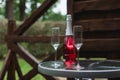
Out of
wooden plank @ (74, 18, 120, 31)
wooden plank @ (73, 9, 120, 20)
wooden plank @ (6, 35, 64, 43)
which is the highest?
wooden plank @ (73, 9, 120, 20)

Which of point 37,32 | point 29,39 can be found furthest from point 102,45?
point 37,32

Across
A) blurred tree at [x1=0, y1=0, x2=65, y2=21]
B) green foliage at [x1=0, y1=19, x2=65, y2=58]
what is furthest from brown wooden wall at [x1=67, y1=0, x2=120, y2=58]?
blurred tree at [x1=0, y1=0, x2=65, y2=21]

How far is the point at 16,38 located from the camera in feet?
15.2

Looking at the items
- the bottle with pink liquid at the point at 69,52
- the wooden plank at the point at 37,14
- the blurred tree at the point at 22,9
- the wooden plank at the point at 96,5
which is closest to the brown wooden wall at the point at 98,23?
the wooden plank at the point at 96,5

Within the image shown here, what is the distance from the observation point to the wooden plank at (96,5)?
3.53 meters

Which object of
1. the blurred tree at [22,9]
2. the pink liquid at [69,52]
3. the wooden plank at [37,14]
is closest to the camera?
the pink liquid at [69,52]

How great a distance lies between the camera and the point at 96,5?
143 inches

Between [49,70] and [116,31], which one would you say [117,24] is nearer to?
[116,31]

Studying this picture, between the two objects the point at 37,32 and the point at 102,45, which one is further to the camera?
the point at 37,32

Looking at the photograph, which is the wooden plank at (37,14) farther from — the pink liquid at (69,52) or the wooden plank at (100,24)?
the pink liquid at (69,52)

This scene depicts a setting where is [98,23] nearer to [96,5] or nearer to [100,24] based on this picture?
[100,24]

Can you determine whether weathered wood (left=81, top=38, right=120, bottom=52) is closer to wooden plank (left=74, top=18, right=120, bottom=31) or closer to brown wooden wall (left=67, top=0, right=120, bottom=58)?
brown wooden wall (left=67, top=0, right=120, bottom=58)

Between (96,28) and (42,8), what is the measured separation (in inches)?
34.0

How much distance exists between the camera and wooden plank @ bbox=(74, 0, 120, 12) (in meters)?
3.53
